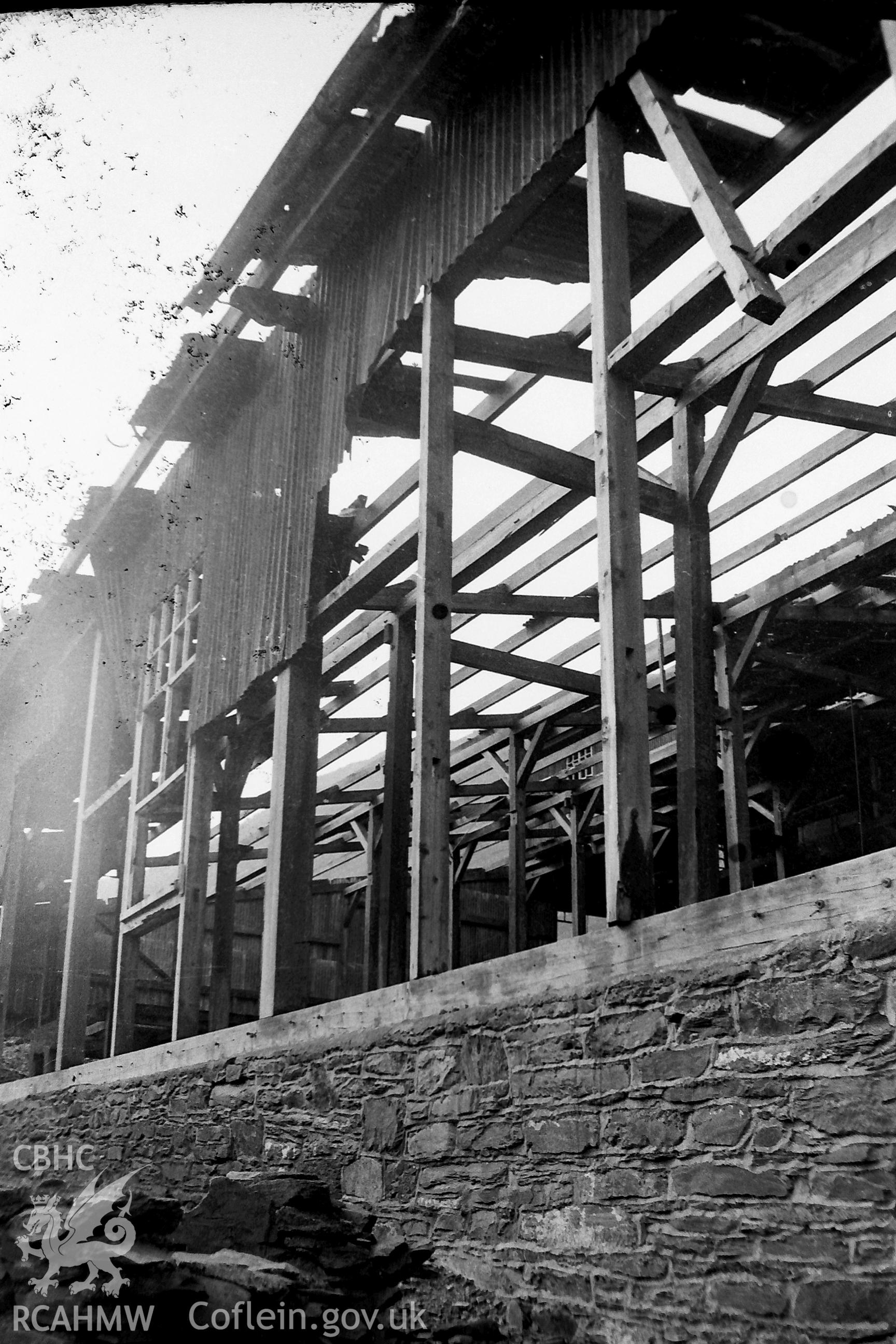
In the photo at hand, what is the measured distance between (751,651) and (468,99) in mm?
4854

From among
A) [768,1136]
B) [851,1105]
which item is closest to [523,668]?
[768,1136]

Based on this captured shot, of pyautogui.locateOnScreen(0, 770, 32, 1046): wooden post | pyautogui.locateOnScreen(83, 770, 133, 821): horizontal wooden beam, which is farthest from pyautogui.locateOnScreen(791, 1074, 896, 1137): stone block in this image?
pyautogui.locateOnScreen(0, 770, 32, 1046): wooden post

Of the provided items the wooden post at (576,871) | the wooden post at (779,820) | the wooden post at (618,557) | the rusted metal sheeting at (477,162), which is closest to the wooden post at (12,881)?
the wooden post at (576,871)

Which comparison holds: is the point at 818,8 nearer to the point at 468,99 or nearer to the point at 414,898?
the point at 468,99

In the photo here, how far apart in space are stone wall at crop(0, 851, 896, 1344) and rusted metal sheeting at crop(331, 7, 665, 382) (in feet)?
14.5

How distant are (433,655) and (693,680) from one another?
156cm

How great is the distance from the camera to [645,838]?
6020mm

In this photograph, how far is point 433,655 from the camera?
7.82 meters

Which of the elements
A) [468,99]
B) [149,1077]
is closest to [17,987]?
[149,1077]

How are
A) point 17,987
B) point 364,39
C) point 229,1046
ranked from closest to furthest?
point 364,39 < point 229,1046 < point 17,987

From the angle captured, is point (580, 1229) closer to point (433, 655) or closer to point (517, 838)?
point (433, 655)

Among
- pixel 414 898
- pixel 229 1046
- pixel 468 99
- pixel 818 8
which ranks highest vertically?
pixel 468 99

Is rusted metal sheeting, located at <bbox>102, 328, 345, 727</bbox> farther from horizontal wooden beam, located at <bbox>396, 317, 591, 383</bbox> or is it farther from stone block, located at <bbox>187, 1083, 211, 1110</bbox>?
stone block, located at <bbox>187, 1083, 211, 1110</bbox>

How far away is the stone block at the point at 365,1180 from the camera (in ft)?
23.1
